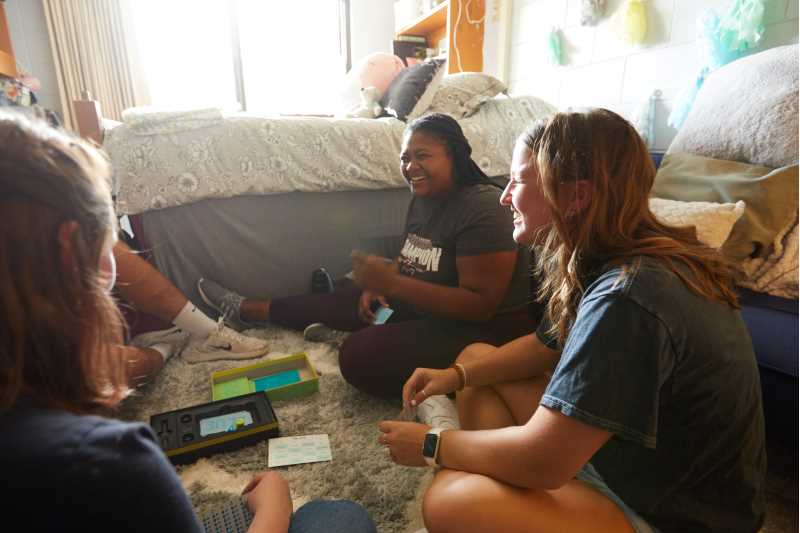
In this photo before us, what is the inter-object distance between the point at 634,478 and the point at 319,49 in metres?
3.90

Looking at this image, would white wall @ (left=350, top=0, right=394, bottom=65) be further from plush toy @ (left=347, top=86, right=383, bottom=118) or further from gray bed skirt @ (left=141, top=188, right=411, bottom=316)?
gray bed skirt @ (left=141, top=188, right=411, bottom=316)

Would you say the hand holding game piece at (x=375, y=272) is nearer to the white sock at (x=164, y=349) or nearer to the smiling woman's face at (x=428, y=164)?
the smiling woman's face at (x=428, y=164)

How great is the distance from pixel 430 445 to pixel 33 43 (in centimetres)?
391

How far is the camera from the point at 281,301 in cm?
173

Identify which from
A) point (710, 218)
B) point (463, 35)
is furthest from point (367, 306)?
point (463, 35)

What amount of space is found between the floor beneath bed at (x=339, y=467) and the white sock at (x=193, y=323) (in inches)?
7.9

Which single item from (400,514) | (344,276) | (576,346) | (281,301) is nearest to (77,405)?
(576,346)

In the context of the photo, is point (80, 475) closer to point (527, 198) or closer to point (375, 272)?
point (527, 198)

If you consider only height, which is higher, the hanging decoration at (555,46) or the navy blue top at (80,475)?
the hanging decoration at (555,46)

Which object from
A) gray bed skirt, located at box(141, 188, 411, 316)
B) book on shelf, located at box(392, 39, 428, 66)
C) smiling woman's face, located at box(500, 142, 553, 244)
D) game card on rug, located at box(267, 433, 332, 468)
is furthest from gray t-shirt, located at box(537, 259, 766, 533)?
book on shelf, located at box(392, 39, 428, 66)

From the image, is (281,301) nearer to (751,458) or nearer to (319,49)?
(751,458)

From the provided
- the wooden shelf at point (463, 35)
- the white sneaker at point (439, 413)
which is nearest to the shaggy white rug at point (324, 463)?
the white sneaker at point (439, 413)

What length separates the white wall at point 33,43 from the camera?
10.2 feet

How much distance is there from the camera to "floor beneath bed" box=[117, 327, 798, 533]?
0.92 metres
